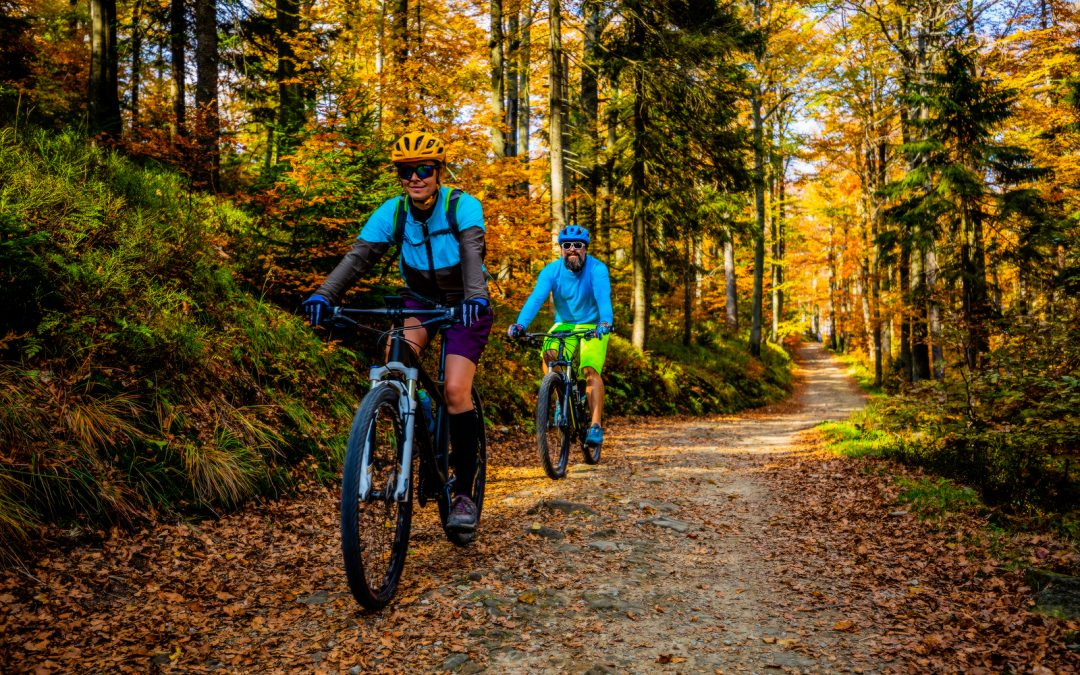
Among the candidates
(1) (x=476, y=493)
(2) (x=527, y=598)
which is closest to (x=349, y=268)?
(1) (x=476, y=493)

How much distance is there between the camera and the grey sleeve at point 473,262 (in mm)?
3629

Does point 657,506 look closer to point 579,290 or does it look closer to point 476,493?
point 476,493

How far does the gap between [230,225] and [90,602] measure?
573 centimetres

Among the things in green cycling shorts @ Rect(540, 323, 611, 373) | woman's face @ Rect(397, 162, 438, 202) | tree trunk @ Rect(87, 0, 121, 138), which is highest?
tree trunk @ Rect(87, 0, 121, 138)

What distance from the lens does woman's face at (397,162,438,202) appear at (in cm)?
375

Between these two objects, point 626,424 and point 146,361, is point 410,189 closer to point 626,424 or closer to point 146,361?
point 146,361

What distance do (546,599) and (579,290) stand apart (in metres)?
3.97

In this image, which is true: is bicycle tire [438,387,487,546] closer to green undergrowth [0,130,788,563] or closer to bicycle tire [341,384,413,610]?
bicycle tire [341,384,413,610]

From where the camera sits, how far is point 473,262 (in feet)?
12.2

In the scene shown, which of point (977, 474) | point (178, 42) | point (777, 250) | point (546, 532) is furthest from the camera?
point (777, 250)

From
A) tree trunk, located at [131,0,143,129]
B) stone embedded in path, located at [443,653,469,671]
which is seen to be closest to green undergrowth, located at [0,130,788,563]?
stone embedded in path, located at [443,653,469,671]

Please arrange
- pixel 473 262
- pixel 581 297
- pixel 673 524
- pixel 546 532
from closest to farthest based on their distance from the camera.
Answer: pixel 473 262
pixel 546 532
pixel 673 524
pixel 581 297

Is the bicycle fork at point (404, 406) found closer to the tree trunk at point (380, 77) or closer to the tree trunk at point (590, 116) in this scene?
the tree trunk at point (380, 77)

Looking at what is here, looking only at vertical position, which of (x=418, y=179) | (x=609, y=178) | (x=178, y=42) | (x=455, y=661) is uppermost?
(x=178, y=42)
